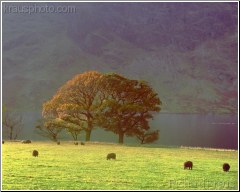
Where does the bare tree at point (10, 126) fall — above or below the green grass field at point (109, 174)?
above

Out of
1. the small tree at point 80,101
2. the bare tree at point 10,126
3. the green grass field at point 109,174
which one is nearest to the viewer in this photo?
the green grass field at point 109,174

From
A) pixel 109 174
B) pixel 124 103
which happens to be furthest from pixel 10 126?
pixel 109 174

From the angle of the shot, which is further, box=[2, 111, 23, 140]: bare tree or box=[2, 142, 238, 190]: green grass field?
box=[2, 111, 23, 140]: bare tree

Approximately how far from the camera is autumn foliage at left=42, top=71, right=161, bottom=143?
57219 mm

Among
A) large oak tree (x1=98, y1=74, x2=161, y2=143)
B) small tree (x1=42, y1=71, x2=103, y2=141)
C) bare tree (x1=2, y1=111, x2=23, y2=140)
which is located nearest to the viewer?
large oak tree (x1=98, y1=74, x2=161, y2=143)

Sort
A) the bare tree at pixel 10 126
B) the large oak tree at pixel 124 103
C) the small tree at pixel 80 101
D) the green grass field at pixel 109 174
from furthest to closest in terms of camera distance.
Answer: the bare tree at pixel 10 126, the small tree at pixel 80 101, the large oak tree at pixel 124 103, the green grass field at pixel 109 174

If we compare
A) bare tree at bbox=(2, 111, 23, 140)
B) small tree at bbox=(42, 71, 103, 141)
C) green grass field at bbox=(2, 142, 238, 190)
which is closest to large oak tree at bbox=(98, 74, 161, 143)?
small tree at bbox=(42, 71, 103, 141)

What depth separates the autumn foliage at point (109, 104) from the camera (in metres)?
57.2

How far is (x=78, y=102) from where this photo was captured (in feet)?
193

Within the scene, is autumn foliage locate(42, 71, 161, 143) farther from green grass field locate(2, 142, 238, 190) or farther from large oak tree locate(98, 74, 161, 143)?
green grass field locate(2, 142, 238, 190)

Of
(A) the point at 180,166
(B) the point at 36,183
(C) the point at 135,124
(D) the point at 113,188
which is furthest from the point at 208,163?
(C) the point at 135,124

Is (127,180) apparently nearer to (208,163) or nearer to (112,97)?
(208,163)

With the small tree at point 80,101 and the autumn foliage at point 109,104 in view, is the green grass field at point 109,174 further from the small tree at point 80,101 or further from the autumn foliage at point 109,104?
the small tree at point 80,101

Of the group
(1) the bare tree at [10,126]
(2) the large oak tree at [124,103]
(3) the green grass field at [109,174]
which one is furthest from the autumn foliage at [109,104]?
(3) the green grass field at [109,174]
